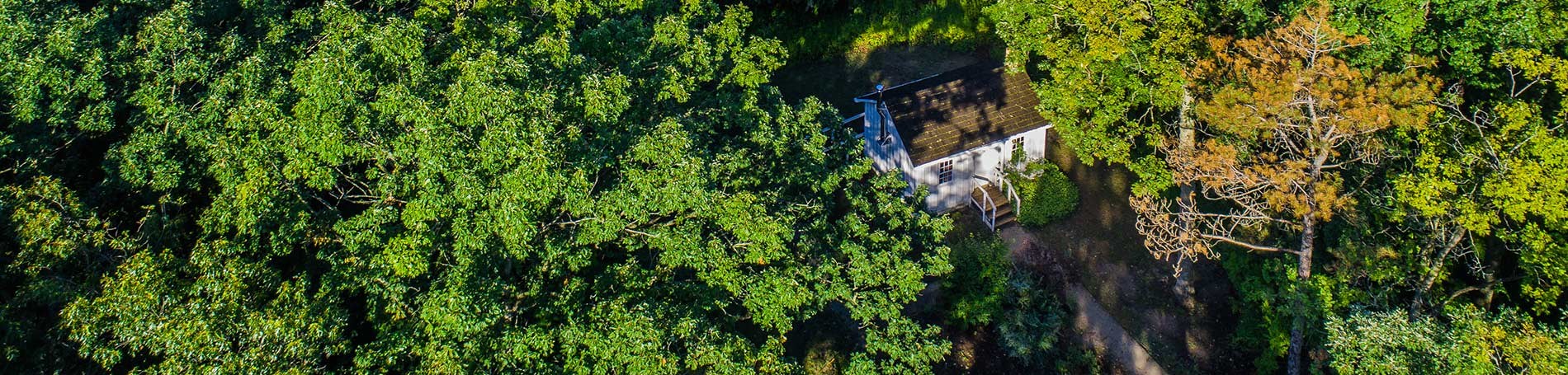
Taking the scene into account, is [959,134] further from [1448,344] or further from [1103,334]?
[1448,344]

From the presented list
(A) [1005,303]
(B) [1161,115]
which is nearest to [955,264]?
(A) [1005,303]

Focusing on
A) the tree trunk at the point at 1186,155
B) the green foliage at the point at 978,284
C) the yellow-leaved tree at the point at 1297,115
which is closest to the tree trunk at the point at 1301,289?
the yellow-leaved tree at the point at 1297,115

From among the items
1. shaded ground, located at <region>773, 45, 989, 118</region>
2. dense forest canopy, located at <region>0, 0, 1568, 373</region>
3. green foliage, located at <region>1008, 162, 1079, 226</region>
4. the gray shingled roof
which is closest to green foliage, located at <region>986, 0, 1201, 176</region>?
dense forest canopy, located at <region>0, 0, 1568, 373</region>

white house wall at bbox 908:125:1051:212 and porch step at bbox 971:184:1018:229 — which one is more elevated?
white house wall at bbox 908:125:1051:212

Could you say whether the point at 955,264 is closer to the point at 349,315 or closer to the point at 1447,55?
the point at 1447,55

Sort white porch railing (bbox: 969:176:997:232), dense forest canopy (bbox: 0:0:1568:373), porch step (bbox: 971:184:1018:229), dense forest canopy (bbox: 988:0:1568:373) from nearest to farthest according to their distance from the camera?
dense forest canopy (bbox: 0:0:1568:373), dense forest canopy (bbox: 988:0:1568:373), white porch railing (bbox: 969:176:997:232), porch step (bbox: 971:184:1018:229)

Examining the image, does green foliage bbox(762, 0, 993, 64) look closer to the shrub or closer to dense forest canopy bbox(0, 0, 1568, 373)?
dense forest canopy bbox(0, 0, 1568, 373)

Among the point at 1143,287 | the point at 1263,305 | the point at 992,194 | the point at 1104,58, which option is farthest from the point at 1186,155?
the point at 992,194
